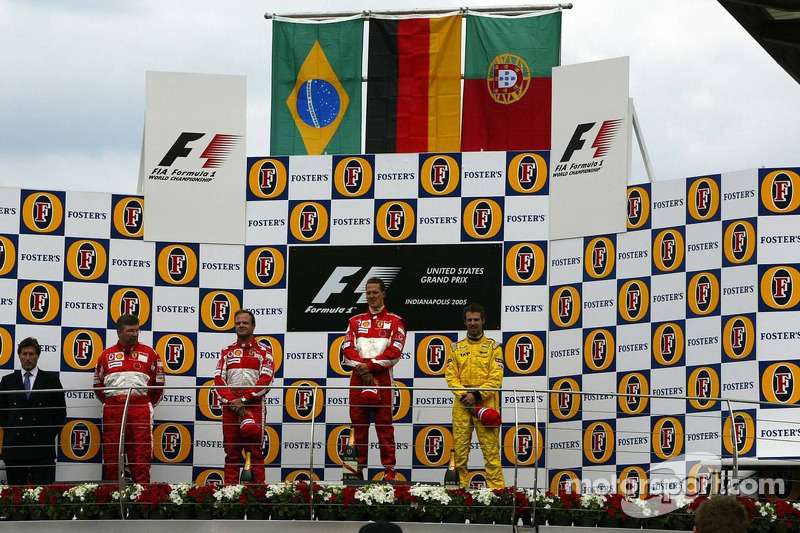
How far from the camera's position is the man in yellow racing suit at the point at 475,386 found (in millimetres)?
11227

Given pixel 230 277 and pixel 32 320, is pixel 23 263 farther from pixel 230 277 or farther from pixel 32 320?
pixel 230 277

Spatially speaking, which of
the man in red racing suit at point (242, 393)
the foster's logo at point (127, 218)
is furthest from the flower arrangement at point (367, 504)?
the foster's logo at point (127, 218)

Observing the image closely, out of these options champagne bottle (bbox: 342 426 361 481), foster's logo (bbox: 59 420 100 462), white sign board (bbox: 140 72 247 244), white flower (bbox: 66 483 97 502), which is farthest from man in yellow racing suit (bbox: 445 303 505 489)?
foster's logo (bbox: 59 420 100 462)

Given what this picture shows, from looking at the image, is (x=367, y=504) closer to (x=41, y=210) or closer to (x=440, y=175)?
(x=440, y=175)

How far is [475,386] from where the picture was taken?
11.5m

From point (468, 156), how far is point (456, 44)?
1.24 meters

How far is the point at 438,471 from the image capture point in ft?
42.8

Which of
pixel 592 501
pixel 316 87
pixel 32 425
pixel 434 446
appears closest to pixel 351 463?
pixel 592 501

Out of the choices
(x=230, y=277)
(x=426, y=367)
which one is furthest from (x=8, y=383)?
(x=426, y=367)

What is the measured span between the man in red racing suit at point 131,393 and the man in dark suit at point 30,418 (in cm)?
42

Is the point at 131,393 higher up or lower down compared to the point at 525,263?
lower down

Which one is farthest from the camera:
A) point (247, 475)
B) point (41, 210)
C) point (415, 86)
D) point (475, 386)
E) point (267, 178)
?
point (415, 86)

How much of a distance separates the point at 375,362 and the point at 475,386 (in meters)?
0.87

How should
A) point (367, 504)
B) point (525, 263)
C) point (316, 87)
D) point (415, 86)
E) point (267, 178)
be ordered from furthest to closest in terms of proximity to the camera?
point (316, 87), point (415, 86), point (267, 178), point (525, 263), point (367, 504)
